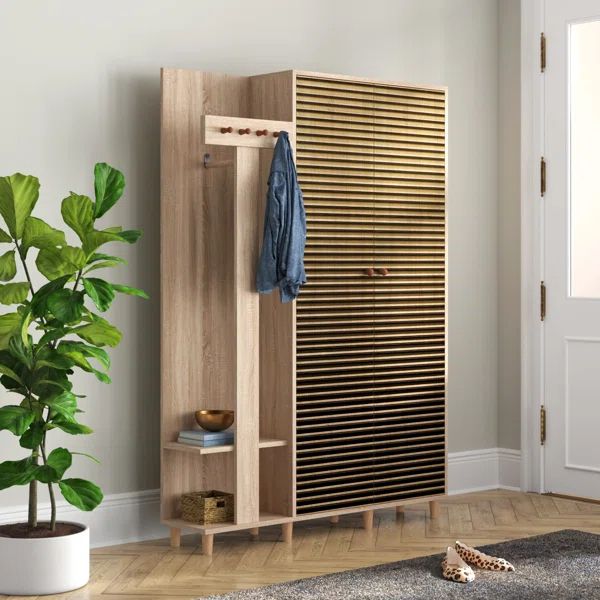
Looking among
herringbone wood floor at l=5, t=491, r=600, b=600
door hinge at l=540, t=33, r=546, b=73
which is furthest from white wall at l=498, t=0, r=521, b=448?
herringbone wood floor at l=5, t=491, r=600, b=600

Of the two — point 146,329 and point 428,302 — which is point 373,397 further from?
point 146,329

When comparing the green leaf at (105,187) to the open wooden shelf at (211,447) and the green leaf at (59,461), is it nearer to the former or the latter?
the green leaf at (59,461)

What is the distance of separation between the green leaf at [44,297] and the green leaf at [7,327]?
0.30ft

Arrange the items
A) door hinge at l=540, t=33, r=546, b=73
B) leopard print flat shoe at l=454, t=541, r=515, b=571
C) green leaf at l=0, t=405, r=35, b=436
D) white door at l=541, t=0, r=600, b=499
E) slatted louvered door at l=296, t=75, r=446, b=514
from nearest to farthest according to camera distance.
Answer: green leaf at l=0, t=405, r=35, b=436 < leopard print flat shoe at l=454, t=541, r=515, b=571 < slatted louvered door at l=296, t=75, r=446, b=514 < white door at l=541, t=0, r=600, b=499 < door hinge at l=540, t=33, r=546, b=73

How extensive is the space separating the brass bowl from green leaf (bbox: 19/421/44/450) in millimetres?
884

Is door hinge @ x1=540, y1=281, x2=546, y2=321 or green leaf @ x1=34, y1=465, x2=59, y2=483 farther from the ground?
door hinge @ x1=540, y1=281, x2=546, y2=321

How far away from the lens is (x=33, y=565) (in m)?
4.04

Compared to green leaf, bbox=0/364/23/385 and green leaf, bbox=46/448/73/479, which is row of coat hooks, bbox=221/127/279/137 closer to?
green leaf, bbox=0/364/23/385

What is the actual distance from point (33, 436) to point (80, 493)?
0.25m

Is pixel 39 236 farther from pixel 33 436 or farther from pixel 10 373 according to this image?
pixel 33 436

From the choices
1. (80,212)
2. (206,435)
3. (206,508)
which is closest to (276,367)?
(206,435)

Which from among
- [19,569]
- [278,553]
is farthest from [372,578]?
[19,569]

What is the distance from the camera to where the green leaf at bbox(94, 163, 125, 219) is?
411 centimetres

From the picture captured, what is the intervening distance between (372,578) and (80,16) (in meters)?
2.50
